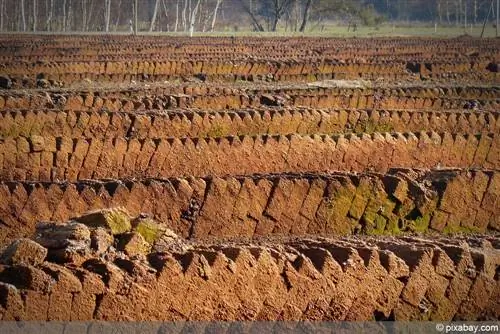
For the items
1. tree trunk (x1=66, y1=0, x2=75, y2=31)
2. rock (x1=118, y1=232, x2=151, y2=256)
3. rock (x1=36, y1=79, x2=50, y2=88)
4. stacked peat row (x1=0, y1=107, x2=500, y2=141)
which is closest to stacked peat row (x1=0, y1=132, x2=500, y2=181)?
stacked peat row (x1=0, y1=107, x2=500, y2=141)

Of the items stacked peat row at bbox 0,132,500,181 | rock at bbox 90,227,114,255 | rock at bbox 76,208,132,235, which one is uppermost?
rock at bbox 90,227,114,255

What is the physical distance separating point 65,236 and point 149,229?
1.15 meters

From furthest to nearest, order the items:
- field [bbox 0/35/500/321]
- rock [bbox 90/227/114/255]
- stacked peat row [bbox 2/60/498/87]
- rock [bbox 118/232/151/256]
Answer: stacked peat row [bbox 2/60/498/87]
rock [bbox 118/232/151/256]
rock [bbox 90/227/114/255]
field [bbox 0/35/500/321]

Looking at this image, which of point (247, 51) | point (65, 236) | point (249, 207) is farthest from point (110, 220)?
point (247, 51)

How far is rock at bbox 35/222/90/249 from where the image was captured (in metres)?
6.52

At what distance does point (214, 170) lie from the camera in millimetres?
12000

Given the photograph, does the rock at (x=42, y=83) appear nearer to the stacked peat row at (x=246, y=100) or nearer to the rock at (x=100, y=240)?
the stacked peat row at (x=246, y=100)

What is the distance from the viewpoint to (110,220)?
736 centimetres

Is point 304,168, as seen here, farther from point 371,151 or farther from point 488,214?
point 488,214

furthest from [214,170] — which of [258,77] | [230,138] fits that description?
[258,77]

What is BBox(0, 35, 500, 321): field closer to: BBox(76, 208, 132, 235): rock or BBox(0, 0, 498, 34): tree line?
BBox(76, 208, 132, 235): rock

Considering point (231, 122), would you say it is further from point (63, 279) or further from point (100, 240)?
point (63, 279)

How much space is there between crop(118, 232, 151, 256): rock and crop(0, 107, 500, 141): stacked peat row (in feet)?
21.2

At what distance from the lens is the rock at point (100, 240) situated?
21.9ft
